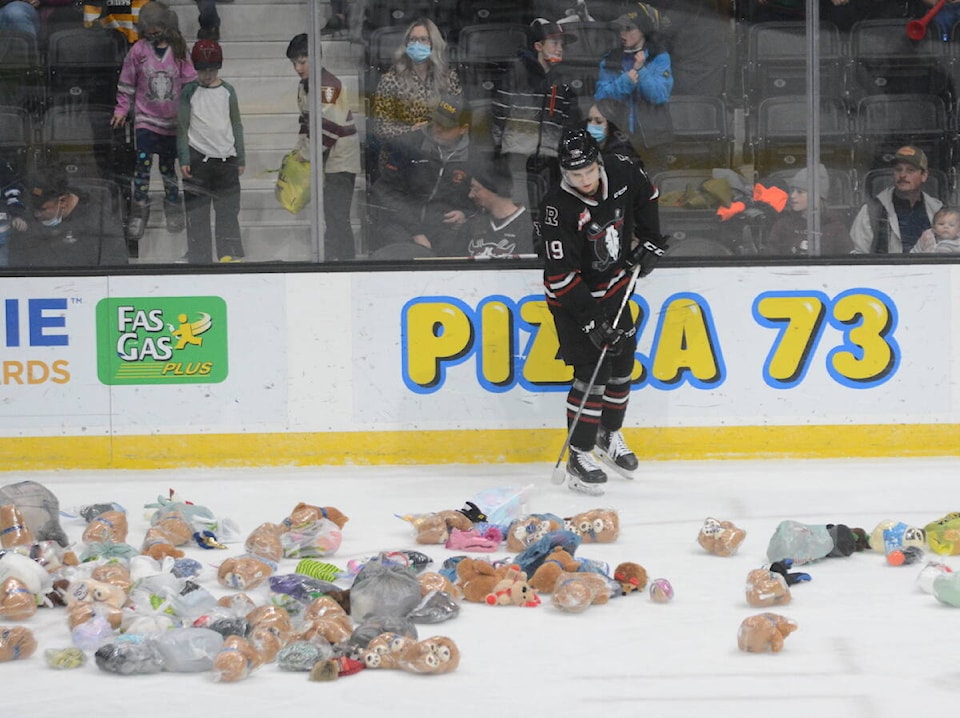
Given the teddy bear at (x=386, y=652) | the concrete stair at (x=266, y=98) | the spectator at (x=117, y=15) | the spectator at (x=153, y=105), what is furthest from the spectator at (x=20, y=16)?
the teddy bear at (x=386, y=652)

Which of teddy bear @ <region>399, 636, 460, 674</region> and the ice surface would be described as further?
teddy bear @ <region>399, 636, 460, 674</region>

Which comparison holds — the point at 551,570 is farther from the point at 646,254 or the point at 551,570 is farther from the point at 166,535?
the point at 646,254

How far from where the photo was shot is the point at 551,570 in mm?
4270

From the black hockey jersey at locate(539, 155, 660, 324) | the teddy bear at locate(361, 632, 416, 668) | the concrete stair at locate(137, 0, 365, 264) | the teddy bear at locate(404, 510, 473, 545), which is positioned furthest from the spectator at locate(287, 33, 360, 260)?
the teddy bear at locate(361, 632, 416, 668)

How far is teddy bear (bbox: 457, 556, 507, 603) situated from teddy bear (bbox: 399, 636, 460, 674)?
65 cm

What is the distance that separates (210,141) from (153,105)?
294 millimetres

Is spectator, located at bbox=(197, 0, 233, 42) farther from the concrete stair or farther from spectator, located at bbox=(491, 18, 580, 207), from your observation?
spectator, located at bbox=(491, 18, 580, 207)

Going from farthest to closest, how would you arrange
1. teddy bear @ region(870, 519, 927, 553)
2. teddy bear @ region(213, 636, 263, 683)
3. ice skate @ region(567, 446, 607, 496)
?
ice skate @ region(567, 446, 607, 496) < teddy bear @ region(870, 519, 927, 553) < teddy bear @ region(213, 636, 263, 683)

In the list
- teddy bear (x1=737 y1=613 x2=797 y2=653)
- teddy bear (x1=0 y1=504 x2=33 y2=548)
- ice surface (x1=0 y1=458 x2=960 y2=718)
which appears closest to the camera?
ice surface (x1=0 y1=458 x2=960 y2=718)

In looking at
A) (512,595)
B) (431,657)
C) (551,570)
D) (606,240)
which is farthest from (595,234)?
(431,657)

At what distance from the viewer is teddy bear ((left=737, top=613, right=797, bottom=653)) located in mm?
3629

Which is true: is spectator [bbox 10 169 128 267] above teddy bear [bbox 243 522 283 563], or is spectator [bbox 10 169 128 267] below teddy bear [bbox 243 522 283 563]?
above

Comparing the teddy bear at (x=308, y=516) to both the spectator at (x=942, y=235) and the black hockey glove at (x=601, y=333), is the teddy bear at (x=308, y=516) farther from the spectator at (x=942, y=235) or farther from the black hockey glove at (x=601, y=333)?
the spectator at (x=942, y=235)

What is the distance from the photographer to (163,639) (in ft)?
11.8
